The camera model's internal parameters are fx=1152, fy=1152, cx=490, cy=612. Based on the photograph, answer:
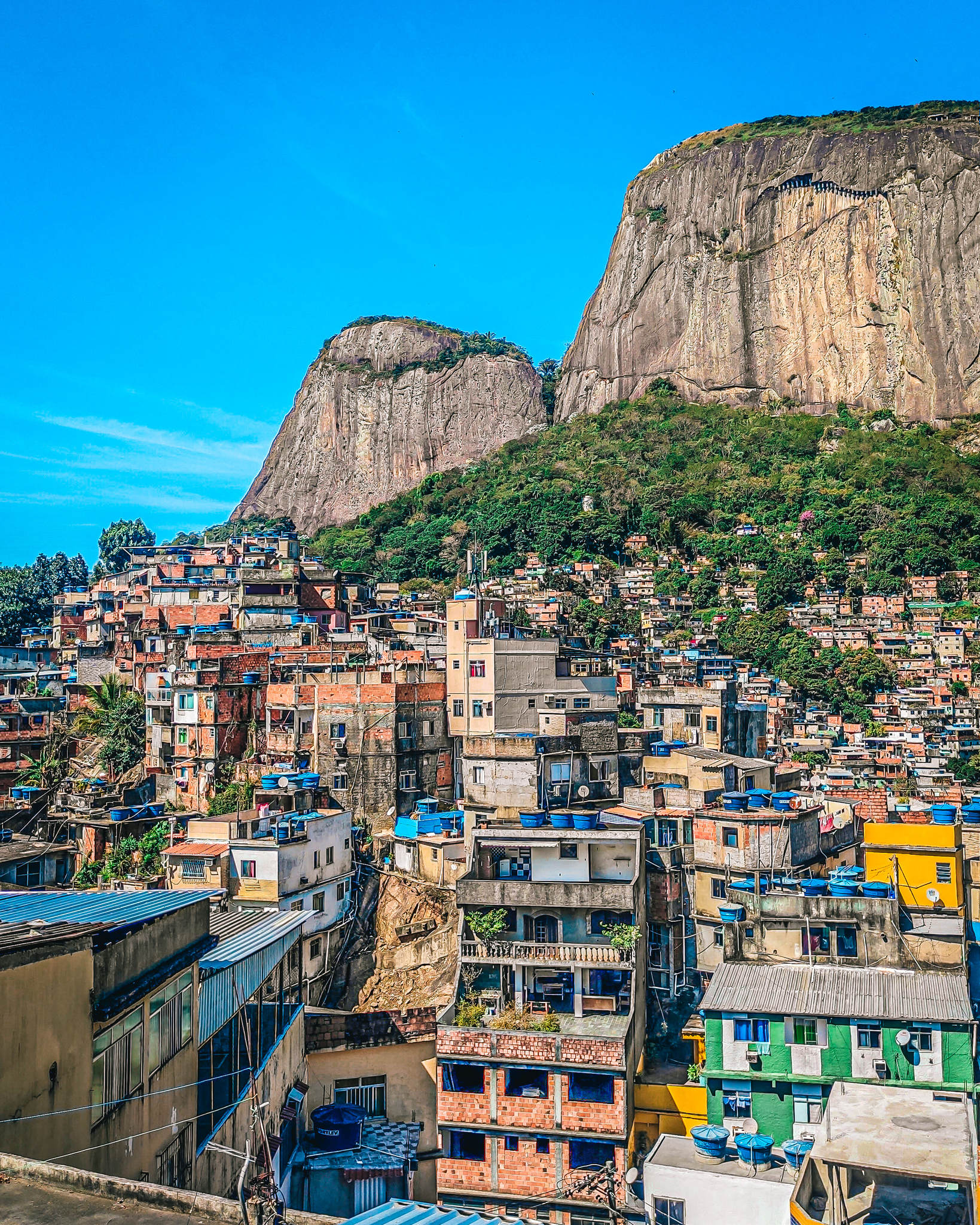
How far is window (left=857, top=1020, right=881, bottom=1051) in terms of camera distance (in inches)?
747

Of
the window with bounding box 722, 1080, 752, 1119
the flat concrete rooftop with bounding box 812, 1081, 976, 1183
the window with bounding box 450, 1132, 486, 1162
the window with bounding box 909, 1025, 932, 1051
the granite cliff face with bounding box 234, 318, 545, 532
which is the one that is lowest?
the window with bounding box 450, 1132, 486, 1162

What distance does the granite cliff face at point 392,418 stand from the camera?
131 metres

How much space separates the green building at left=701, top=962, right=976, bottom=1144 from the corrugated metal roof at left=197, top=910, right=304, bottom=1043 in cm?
726

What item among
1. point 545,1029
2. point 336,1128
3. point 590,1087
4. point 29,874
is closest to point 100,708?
point 29,874

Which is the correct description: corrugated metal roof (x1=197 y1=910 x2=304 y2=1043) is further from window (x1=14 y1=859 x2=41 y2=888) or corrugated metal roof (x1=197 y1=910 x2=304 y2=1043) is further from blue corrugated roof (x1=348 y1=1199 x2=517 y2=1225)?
window (x1=14 y1=859 x2=41 y2=888)

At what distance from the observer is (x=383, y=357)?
13800cm

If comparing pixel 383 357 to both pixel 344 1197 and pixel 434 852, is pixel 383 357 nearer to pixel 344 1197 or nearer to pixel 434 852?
pixel 434 852

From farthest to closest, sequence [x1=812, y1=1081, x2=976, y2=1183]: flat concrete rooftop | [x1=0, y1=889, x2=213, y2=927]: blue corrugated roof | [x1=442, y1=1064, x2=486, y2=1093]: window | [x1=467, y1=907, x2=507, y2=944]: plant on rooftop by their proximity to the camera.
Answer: [x1=467, y1=907, x2=507, y2=944]: plant on rooftop → [x1=442, y1=1064, x2=486, y2=1093]: window → [x1=812, y1=1081, x2=976, y2=1183]: flat concrete rooftop → [x1=0, y1=889, x2=213, y2=927]: blue corrugated roof

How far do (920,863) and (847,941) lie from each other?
14.9ft

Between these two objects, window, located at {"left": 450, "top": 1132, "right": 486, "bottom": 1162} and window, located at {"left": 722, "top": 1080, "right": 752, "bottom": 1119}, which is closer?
window, located at {"left": 722, "top": 1080, "right": 752, "bottom": 1119}

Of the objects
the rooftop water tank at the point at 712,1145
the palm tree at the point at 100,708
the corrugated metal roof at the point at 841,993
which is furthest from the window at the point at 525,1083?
the palm tree at the point at 100,708

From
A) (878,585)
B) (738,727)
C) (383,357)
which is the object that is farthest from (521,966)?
(383,357)

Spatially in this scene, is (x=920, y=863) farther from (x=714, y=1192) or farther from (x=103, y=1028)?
(x=103, y=1028)

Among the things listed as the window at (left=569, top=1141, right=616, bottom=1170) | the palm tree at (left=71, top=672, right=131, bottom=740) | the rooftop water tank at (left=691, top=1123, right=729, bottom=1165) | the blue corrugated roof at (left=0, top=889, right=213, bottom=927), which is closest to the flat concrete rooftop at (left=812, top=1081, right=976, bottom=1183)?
the rooftop water tank at (left=691, top=1123, right=729, bottom=1165)
